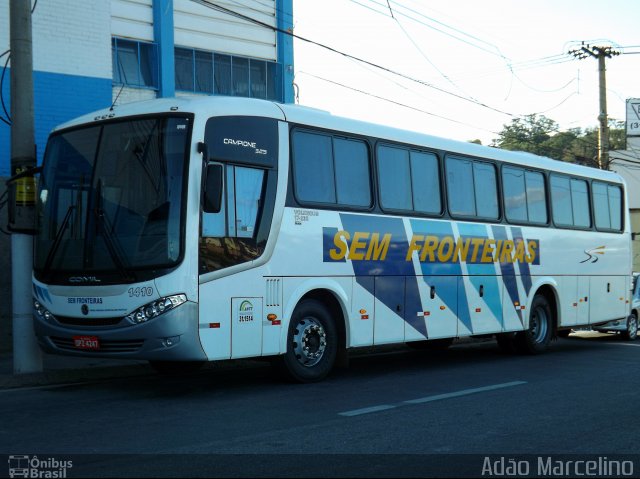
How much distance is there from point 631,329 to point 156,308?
15.0 m

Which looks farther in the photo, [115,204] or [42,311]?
[42,311]

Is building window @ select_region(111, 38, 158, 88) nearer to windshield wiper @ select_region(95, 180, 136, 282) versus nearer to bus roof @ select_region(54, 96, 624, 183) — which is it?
bus roof @ select_region(54, 96, 624, 183)

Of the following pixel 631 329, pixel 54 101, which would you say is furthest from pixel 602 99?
pixel 54 101

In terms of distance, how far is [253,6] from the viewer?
21016 mm

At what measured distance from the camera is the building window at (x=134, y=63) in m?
18.8

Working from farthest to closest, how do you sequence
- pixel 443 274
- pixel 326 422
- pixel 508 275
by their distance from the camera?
pixel 508 275 → pixel 443 274 → pixel 326 422

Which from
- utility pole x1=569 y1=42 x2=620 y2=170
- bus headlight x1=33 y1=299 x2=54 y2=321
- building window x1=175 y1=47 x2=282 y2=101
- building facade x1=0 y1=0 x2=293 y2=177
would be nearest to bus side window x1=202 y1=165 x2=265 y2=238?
bus headlight x1=33 y1=299 x2=54 y2=321

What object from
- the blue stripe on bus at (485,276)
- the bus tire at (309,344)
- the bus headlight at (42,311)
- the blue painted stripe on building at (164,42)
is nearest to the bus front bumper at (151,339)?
the bus headlight at (42,311)

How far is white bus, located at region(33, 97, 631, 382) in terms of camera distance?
9.70 meters

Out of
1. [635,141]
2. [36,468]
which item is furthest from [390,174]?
[635,141]

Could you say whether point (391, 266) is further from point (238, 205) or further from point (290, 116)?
point (238, 205)

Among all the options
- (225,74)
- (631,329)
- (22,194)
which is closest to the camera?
(22,194)

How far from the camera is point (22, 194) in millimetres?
11383

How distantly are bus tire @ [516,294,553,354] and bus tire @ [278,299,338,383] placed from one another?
570 centimetres
